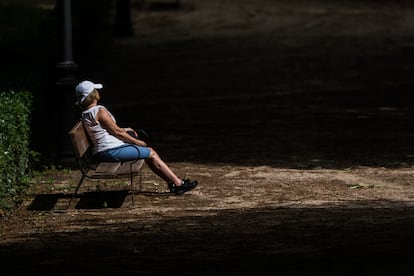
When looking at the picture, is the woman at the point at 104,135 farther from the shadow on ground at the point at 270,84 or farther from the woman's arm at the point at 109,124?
the shadow on ground at the point at 270,84

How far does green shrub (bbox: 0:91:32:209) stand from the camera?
13547 millimetres

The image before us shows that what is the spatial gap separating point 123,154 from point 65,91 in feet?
9.44

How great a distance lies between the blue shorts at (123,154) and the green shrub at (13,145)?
99cm

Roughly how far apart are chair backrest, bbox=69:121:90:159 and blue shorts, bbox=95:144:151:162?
8.2 inches

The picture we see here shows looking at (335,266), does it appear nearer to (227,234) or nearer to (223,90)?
(227,234)

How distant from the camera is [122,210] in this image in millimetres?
13703

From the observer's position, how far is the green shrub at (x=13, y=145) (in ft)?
44.4

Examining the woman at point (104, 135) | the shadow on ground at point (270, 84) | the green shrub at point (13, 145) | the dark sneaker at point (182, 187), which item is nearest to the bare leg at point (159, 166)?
the woman at point (104, 135)

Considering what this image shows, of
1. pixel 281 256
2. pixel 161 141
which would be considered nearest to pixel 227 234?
pixel 281 256

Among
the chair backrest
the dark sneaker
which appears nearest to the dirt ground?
the dark sneaker

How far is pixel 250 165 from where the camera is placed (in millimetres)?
16922

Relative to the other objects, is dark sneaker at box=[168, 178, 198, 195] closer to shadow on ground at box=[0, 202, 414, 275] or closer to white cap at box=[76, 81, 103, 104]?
shadow on ground at box=[0, 202, 414, 275]

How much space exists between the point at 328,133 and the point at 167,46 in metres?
13.5

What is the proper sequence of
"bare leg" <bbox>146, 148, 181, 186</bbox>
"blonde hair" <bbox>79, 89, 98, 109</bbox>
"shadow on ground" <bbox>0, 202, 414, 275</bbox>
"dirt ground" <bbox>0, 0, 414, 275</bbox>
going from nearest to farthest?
"shadow on ground" <bbox>0, 202, 414, 275</bbox>
"dirt ground" <bbox>0, 0, 414, 275</bbox>
"blonde hair" <bbox>79, 89, 98, 109</bbox>
"bare leg" <bbox>146, 148, 181, 186</bbox>
